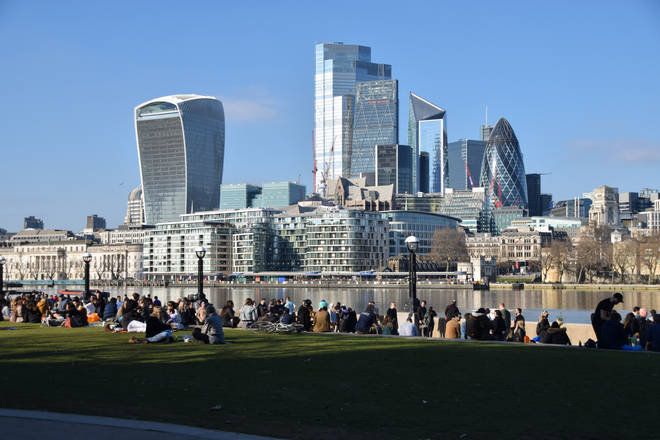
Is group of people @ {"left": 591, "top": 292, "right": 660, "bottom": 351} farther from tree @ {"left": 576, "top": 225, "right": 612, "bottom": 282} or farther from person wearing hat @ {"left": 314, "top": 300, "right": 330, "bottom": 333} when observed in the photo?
tree @ {"left": 576, "top": 225, "right": 612, "bottom": 282}

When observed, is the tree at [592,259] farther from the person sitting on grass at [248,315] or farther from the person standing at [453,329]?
the person standing at [453,329]

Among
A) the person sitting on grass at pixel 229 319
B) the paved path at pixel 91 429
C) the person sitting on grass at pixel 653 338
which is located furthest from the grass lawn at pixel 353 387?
the person sitting on grass at pixel 229 319

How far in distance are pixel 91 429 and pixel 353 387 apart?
5.59 meters

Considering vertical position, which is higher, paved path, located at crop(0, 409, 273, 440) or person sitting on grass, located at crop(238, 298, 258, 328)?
person sitting on grass, located at crop(238, 298, 258, 328)

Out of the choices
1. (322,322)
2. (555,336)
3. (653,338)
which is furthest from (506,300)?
(653,338)

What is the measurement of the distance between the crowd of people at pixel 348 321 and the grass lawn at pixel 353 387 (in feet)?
4.21

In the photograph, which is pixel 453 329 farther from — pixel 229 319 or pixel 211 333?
pixel 229 319

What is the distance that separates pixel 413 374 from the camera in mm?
16500

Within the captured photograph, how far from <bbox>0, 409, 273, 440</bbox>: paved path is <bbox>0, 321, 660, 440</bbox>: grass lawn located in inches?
23.2

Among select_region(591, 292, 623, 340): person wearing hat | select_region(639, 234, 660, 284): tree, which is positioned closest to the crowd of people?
select_region(591, 292, 623, 340): person wearing hat

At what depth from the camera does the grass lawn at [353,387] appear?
39.0 ft

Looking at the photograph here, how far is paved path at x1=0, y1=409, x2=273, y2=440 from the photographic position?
1051cm

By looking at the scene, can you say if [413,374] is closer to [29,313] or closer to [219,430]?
[219,430]

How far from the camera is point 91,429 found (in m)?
10.9
